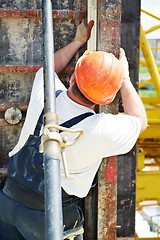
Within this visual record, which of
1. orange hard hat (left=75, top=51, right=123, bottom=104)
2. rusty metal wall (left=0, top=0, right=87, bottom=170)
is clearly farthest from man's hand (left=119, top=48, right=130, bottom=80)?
rusty metal wall (left=0, top=0, right=87, bottom=170)

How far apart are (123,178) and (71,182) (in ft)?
Answer: 3.80

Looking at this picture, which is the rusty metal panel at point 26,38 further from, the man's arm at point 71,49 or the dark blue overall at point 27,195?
the dark blue overall at point 27,195

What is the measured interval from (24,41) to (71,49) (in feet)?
1.50

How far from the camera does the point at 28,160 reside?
2391 millimetres

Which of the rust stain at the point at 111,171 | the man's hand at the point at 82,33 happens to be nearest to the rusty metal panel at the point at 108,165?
the rust stain at the point at 111,171

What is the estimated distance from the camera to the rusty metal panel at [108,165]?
2.58m

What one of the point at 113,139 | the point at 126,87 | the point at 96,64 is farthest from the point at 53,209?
the point at 126,87

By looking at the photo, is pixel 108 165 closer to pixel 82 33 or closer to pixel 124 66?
pixel 124 66

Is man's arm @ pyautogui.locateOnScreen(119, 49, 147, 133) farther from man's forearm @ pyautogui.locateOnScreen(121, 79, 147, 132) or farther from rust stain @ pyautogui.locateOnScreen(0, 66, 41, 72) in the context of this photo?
rust stain @ pyautogui.locateOnScreen(0, 66, 41, 72)

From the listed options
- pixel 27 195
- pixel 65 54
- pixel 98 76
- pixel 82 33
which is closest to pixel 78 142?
pixel 98 76

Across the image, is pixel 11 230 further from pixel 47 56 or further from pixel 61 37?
pixel 61 37

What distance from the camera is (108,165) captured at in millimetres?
2818

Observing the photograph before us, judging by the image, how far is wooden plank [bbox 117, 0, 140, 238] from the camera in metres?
3.20

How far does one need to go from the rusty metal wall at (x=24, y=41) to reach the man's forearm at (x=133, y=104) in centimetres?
80
